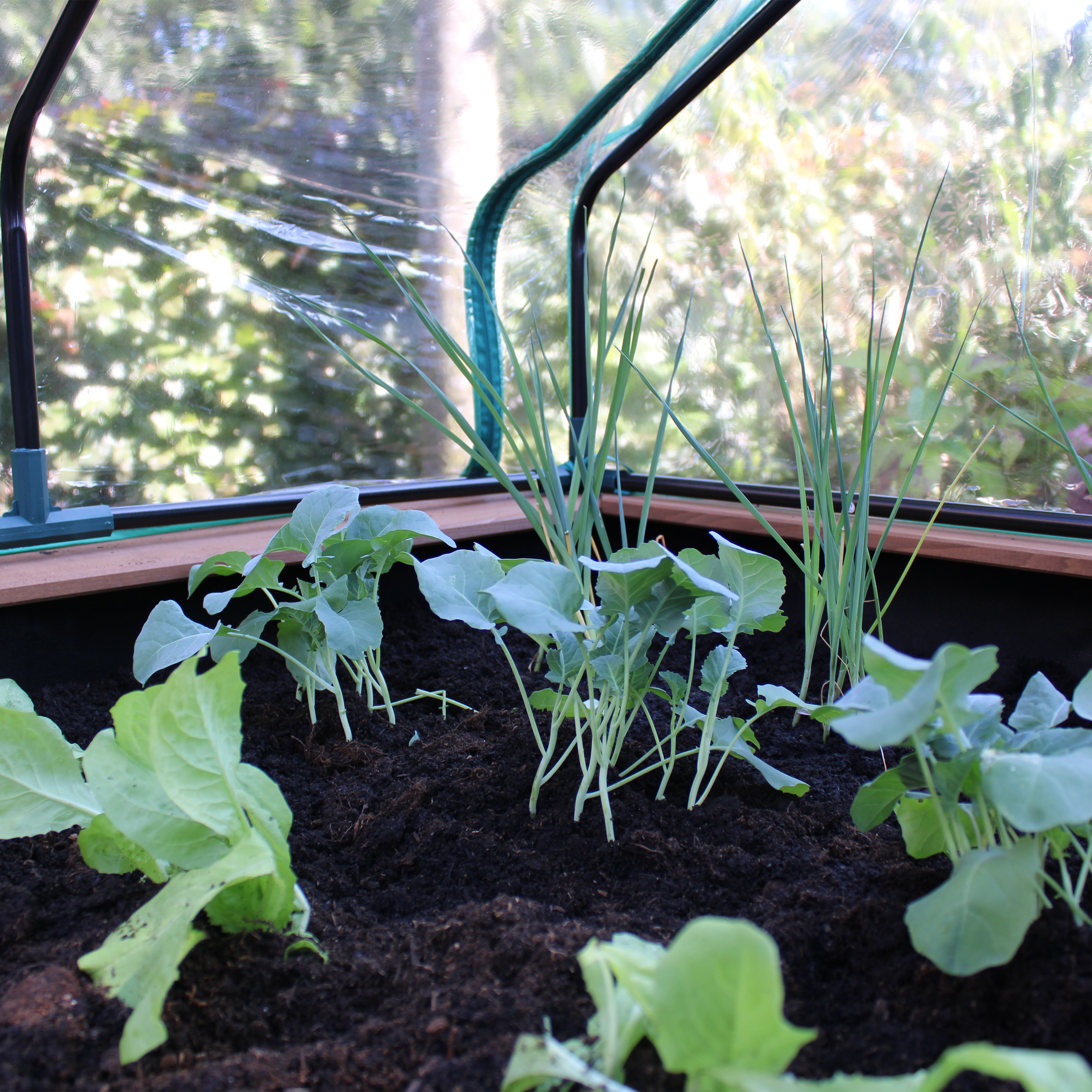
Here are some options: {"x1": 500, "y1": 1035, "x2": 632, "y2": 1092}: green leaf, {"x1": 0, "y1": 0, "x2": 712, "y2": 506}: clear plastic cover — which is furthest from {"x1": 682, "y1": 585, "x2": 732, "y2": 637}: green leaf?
{"x1": 0, "y1": 0, "x2": 712, "y2": 506}: clear plastic cover

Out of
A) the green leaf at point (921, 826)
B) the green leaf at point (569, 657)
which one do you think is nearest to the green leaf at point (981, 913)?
the green leaf at point (921, 826)

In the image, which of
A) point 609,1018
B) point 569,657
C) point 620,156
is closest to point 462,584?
point 569,657

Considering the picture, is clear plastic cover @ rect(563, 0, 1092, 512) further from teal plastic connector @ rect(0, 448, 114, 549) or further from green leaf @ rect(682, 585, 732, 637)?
teal plastic connector @ rect(0, 448, 114, 549)

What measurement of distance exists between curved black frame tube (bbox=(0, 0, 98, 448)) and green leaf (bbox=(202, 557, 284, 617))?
0.64 meters

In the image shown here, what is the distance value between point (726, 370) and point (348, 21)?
1016mm

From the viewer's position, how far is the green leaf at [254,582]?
852mm

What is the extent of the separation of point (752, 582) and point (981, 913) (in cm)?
36

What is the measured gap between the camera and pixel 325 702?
1080mm

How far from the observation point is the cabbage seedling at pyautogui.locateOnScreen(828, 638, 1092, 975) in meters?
0.42

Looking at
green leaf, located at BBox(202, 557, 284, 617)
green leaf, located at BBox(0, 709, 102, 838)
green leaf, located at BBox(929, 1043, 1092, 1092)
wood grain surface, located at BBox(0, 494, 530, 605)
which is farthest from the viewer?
wood grain surface, located at BBox(0, 494, 530, 605)

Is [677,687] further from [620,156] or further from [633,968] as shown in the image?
[620,156]

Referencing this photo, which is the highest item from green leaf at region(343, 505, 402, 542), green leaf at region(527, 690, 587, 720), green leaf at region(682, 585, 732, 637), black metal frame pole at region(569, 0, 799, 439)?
black metal frame pole at region(569, 0, 799, 439)

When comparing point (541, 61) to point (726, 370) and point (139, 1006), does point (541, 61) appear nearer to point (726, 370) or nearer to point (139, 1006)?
point (726, 370)

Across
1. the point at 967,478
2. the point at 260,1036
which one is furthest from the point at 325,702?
the point at 967,478
